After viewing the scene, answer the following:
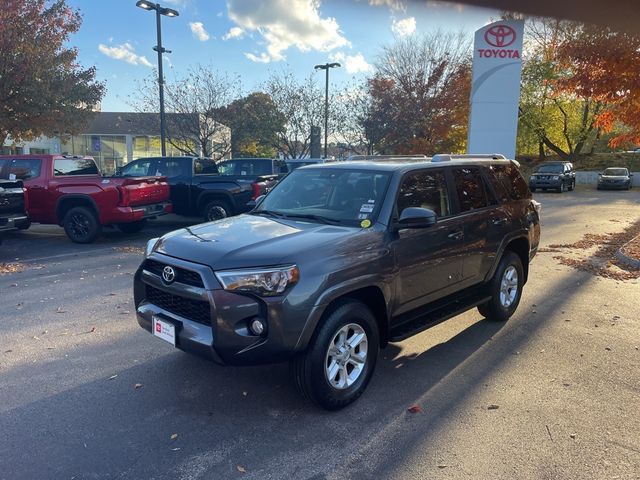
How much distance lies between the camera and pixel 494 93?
19.0m

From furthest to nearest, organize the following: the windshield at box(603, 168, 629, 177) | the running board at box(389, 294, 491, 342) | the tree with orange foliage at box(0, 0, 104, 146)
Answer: the windshield at box(603, 168, 629, 177) < the tree with orange foliage at box(0, 0, 104, 146) < the running board at box(389, 294, 491, 342)

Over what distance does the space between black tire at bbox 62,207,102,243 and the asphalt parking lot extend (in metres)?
4.50

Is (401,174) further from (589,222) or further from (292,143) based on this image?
(292,143)

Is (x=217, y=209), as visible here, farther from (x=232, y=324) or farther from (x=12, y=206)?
(x=232, y=324)

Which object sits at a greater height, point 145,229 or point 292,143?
point 292,143

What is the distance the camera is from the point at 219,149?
83.6 feet

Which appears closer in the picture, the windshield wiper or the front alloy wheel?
the front alloy wheel

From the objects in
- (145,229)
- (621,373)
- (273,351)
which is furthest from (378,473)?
(145,229)

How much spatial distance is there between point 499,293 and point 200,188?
840cm

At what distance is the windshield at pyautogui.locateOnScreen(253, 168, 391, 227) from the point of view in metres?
4.03

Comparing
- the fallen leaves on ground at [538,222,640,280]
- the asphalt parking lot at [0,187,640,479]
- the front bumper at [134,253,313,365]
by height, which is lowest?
the asphalt parking lot at [0,187,640,479]

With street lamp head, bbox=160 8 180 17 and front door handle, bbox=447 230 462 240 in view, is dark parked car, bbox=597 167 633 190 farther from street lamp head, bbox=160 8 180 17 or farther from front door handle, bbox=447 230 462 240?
front door handle, bbox=447 230 462 240

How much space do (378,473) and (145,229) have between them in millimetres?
10971

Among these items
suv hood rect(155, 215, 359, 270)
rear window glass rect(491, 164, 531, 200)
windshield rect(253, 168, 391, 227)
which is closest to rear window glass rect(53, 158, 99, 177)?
windshield rect(253, 168, 391, 227)
